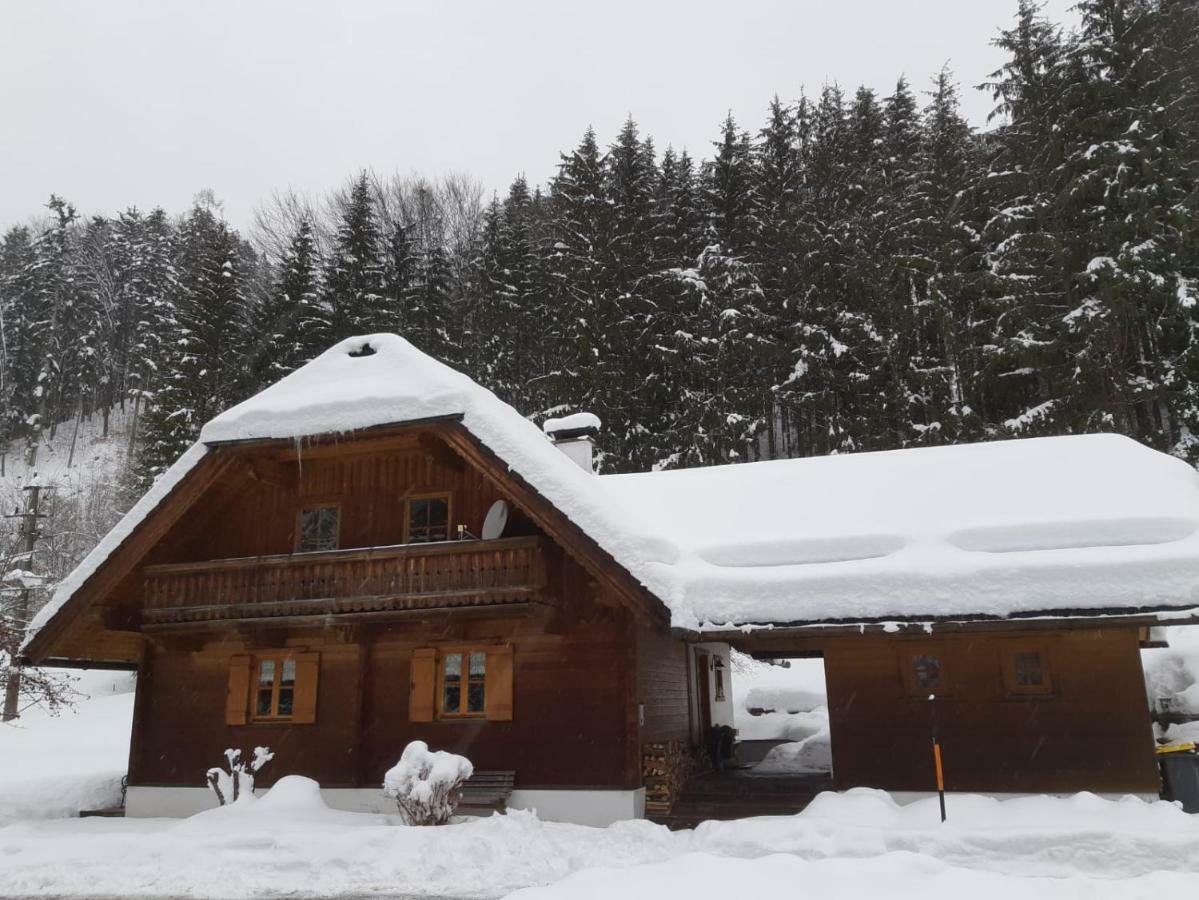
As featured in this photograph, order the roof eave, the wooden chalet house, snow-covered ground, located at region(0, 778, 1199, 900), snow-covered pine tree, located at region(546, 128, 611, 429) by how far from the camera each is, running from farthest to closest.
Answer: snow-covered pine tree, located at region(546, 128, 611, 429) < the wooden chalet house < the roof eave < snow-covered ground, located at region(0, 778, 1199, 900)

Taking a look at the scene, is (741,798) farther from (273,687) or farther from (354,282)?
(354,282)

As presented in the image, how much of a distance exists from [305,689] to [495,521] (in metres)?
4.56

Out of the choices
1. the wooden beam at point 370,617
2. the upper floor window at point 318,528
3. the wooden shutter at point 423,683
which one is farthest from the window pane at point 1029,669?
the upper floor window at point 318,528

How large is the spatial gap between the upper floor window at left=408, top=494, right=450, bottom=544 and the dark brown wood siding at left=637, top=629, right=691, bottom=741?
4.04 m

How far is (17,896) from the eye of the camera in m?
10.0

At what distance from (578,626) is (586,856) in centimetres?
411

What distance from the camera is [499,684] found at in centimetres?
1443

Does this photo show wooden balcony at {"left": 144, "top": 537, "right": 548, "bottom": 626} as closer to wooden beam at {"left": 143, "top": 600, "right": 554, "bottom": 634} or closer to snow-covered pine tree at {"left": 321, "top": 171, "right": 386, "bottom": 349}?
wooden beam at {"left": 143, "top": 600, "right": 554, "bottom": 634}

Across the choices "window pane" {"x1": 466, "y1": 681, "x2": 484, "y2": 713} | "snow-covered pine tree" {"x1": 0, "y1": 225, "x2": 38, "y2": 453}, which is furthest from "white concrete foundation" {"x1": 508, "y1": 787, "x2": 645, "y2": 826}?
"snow-covered pine tree" {"x1": 0, "y1": 225, "x2": 38, "y2": 453}

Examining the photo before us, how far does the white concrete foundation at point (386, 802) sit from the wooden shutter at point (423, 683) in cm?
142

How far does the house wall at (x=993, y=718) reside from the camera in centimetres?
1203

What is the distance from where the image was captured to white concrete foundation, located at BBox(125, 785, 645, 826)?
13.3 metres

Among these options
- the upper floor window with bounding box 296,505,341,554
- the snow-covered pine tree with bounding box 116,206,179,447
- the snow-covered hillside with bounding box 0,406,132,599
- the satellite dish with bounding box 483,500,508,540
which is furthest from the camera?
the snow-covered pine tree with bounding box 116,206,179,447

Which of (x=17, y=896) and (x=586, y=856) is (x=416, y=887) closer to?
(x=586, y=856)
